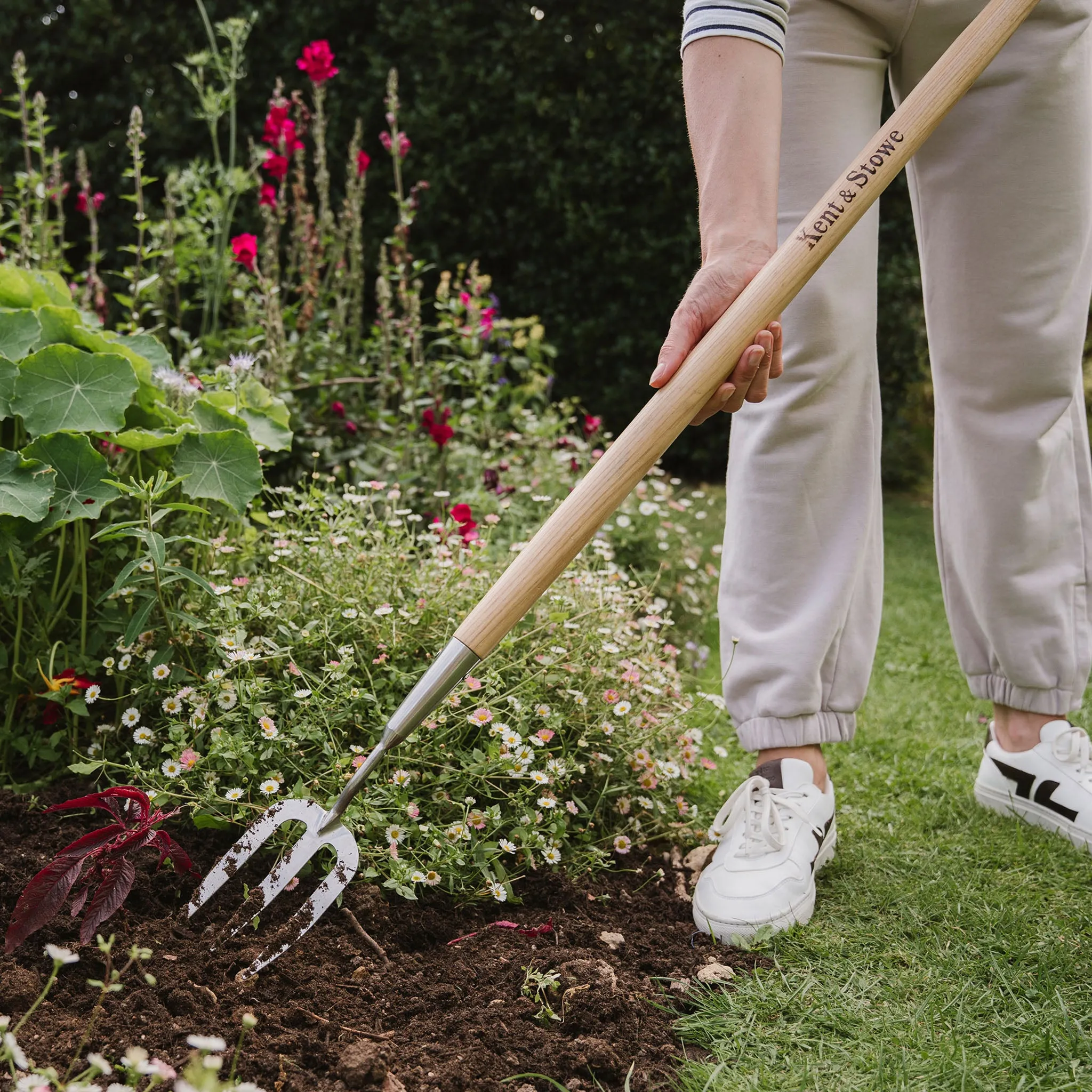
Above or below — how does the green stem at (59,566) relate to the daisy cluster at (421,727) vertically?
above

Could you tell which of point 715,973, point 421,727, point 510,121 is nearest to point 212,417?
point 421,727

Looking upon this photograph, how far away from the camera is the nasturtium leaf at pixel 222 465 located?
1.84m

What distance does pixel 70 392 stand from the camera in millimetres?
1804

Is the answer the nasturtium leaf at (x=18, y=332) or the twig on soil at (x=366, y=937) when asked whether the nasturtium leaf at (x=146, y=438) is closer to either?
the nasturtium leaf at (x=18, y=332)

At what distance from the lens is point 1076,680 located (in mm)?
1984

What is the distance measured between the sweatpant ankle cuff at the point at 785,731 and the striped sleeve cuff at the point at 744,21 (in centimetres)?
104

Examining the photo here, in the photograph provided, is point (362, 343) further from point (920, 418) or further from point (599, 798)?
point (920, 418)

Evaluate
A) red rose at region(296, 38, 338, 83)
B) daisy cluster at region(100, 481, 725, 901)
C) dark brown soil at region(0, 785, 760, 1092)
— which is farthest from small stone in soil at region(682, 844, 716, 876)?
red rose at region(296, 38, 338, 83)

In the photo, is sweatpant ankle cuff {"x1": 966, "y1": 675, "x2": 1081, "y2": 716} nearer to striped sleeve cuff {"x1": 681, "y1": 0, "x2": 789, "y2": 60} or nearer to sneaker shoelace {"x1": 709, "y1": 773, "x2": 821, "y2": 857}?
sneaker shoelace {"x1": 709, "y1": 773, "x2": 821, "y2": 857}

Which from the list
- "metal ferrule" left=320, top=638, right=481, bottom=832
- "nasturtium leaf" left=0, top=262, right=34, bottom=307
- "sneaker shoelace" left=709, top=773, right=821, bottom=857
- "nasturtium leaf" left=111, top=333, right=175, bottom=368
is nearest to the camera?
"metal ferrule" left=320, top=638, right=481, bottom=832

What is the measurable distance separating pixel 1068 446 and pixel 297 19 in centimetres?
472

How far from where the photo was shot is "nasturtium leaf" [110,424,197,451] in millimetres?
1820

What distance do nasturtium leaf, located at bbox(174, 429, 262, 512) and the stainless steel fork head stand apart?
23.8 inches

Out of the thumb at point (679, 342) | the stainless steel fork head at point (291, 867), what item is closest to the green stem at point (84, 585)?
the stainless steel fork head at point (291, 867)
